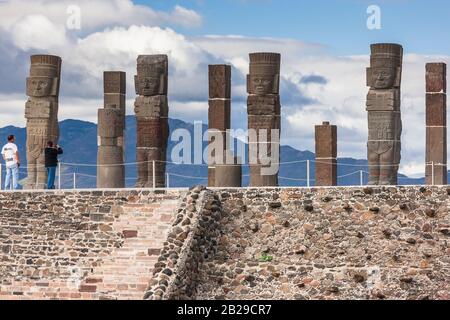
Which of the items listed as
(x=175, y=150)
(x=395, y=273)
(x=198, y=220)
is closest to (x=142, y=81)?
(x=175, y=150)

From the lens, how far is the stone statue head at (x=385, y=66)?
30.1 meters

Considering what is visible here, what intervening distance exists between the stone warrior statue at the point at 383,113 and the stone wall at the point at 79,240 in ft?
18.0

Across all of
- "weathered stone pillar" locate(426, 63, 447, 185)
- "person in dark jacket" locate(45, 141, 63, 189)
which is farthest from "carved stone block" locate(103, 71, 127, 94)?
"weathered stone pillar" locate(426, 63, 447, 185)

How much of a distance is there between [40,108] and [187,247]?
779cm

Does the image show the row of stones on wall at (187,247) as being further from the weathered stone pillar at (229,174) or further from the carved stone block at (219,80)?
the carved stone block at (219,80)

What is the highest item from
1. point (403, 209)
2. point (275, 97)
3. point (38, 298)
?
point (275, 97)

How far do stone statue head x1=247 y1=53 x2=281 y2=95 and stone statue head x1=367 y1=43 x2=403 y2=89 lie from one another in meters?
2.13

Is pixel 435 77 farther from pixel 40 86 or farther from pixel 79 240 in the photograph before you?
pixel 79 240

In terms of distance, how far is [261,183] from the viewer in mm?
30375

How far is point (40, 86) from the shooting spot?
3177cm

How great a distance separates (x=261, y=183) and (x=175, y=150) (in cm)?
285

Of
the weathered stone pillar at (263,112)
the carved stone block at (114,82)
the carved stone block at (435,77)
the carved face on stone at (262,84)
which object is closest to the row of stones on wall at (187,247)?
the weathered stone pillar at (263,112)

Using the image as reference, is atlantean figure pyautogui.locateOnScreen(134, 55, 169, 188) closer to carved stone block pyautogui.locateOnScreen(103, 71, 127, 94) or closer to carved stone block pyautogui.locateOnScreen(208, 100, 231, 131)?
carved stone block pyautogui.locateOnScreen(208, 100, 231, 131)
